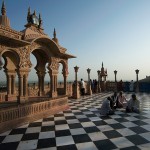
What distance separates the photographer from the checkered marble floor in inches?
196

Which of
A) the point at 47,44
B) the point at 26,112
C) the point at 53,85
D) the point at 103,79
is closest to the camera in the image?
the point at 26,112

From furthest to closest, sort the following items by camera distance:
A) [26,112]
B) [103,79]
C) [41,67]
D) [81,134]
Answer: [103,79] → [41,67] → [26,112] → [81,134]

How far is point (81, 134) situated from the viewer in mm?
5949

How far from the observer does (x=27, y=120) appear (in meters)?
7.53

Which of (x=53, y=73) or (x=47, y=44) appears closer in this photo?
(x=47, y=44)

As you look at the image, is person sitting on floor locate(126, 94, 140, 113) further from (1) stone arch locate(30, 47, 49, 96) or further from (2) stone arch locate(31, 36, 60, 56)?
(1) stone arch locate(30, 47, 49, 96)

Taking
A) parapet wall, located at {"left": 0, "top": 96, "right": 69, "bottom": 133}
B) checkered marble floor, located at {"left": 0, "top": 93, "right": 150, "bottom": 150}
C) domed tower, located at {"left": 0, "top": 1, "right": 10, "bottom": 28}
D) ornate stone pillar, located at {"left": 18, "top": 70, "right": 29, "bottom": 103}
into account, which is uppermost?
domed tower, located at {"left": 0, "top": 1, "right": 10, "bottom": 28}

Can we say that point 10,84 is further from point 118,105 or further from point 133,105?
point 133,105

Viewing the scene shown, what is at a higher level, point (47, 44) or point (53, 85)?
point (47, 44)

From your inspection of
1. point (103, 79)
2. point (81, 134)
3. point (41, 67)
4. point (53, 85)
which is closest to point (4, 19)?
point (41, 67)

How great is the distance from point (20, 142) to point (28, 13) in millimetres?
6942

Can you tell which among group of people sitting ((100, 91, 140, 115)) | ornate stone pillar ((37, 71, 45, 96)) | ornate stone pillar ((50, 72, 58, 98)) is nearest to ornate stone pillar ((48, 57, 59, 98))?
ornate stone pillar ((50, 72, 58, 98))

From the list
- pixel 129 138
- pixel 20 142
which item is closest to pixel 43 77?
pixel 20 142

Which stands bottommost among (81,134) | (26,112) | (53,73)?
(81,134)
